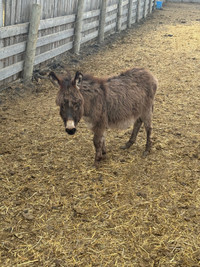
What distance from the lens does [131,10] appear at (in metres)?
15.3

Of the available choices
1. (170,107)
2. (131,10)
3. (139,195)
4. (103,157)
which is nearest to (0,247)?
(139,195)

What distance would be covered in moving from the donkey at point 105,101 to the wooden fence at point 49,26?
9.75ft

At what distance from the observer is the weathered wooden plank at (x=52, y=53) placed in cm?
793

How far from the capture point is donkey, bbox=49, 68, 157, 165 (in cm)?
382

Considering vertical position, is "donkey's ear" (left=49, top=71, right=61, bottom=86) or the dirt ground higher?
"donkey's ear" (left=49, top=71, right=61, bottom=86)

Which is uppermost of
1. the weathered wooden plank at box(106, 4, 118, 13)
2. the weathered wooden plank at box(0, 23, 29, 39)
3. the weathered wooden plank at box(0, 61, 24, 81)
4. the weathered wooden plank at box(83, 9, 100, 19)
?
the weathered wooden plank at box(106, 4, 118, 13)

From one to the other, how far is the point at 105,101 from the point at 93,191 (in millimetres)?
1275

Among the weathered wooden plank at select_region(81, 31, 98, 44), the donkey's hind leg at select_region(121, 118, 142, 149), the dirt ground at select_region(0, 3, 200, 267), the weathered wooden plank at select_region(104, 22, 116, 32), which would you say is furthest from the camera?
the weathered wooden plank at select_region(104, 22, 116, 32)

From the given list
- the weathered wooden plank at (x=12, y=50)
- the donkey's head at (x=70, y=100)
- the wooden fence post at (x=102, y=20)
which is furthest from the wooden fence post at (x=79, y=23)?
the donkey's head at (x=70, y=100)

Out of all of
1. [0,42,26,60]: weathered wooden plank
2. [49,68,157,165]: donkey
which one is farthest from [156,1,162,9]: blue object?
[49,68,157,165]: donkey

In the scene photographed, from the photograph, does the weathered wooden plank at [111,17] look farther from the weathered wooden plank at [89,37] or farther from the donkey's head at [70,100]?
the donkey's head at [70,100]

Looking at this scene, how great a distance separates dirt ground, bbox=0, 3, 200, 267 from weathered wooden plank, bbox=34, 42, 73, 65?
837 millimetres

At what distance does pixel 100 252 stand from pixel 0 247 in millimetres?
1042

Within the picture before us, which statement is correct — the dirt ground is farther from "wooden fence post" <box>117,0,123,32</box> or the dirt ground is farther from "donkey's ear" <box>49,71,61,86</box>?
"wooden fence post" <box>117,0,123,32</box>
